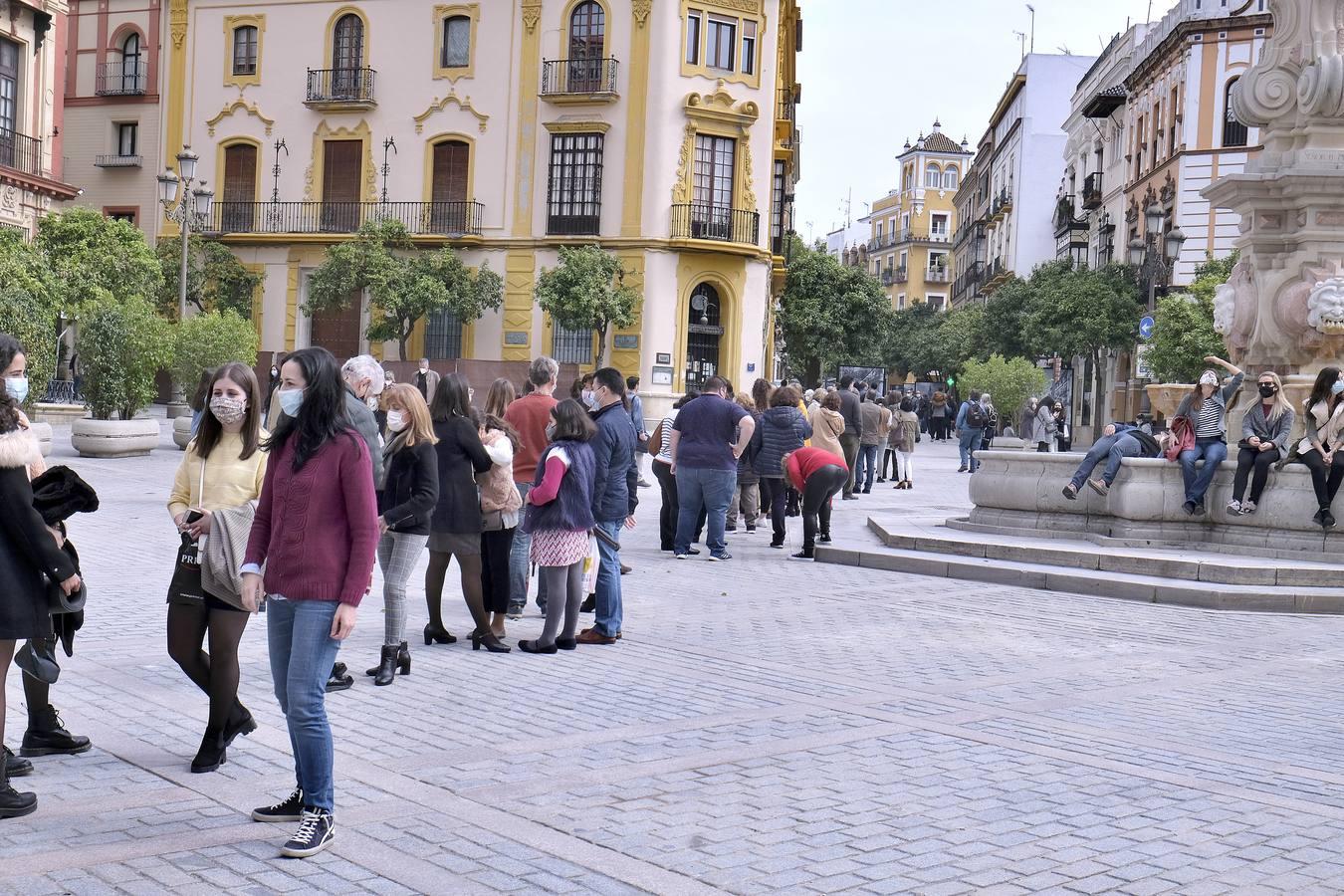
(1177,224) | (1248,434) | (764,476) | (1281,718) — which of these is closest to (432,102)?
(1177,224)

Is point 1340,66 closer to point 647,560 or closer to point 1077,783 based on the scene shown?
point 647,560

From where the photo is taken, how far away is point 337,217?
41625mm

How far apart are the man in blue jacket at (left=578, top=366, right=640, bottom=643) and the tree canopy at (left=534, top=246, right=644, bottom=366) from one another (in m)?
27.4

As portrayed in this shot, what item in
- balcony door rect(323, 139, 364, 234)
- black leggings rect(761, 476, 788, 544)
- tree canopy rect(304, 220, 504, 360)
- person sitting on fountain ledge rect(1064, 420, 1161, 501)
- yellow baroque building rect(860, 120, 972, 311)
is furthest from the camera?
yellow baroque building rect(860, 120, 972, 311)

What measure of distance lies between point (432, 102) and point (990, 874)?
3817 centimetres

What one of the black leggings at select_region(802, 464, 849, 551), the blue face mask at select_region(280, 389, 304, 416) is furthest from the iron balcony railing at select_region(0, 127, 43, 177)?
the blue face mask at select_region(280, 389, 304, 416)

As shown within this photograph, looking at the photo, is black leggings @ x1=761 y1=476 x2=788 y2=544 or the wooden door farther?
the wooden door

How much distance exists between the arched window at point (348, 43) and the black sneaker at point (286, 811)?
38.7m

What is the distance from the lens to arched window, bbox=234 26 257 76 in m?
42.4

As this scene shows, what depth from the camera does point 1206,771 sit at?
637 centimetres

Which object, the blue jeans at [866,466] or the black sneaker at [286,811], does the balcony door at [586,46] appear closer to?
the blue jeans at [866,466]

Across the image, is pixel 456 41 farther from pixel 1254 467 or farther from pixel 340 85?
pixel 1254 467

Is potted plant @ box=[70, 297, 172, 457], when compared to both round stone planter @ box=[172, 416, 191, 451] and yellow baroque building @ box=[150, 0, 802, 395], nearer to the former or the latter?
round stone planter @ box=[172, 416, 191, 451]

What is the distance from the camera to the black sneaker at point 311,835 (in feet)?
15.9
